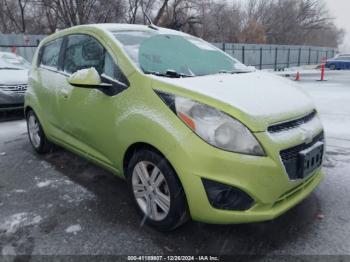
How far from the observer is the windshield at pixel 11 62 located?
7959 millimetres

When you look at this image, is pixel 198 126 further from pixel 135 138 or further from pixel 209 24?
pixel 209 24

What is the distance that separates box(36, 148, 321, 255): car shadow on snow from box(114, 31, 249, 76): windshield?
1280mm

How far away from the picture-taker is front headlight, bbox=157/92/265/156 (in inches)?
89.7

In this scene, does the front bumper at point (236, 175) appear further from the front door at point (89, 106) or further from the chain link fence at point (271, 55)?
the chain link fence at point (271, 55)

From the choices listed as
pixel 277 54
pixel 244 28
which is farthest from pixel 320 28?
pixel 277 54

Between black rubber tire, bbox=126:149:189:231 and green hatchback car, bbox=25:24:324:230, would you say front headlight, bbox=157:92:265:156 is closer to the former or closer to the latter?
green hatchback car, bbox=25:24:324:230

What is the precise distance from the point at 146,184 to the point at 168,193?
0.85 feet

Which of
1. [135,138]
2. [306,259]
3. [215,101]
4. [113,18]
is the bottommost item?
[306,259]

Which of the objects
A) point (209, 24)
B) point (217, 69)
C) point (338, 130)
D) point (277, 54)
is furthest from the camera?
point (209, 24)

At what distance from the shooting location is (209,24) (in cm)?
3791

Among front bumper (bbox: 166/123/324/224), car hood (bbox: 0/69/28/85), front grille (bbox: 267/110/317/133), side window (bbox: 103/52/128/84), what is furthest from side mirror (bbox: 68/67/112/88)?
car hood (bbox: 0/69/28/85)

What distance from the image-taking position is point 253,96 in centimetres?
259

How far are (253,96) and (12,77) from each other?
634 centimetres

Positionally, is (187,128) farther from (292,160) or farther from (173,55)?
(173,55)
